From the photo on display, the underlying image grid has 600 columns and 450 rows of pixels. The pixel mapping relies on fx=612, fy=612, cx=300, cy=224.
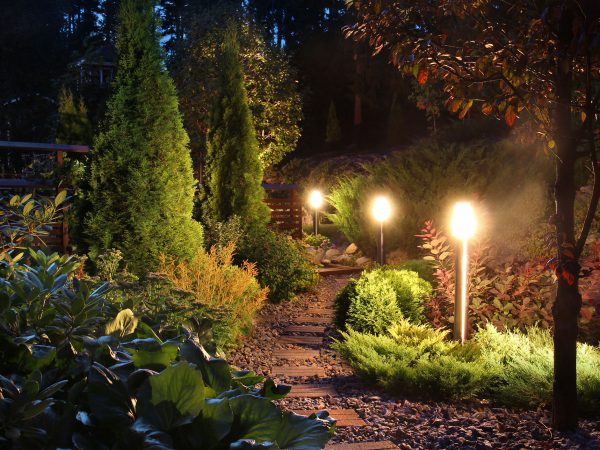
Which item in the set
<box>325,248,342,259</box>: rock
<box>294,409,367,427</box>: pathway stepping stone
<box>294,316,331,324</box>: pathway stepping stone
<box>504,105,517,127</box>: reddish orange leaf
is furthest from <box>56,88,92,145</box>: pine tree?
<box>504,105,517,127</box>: reddish orange leaf

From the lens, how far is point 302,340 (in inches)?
241

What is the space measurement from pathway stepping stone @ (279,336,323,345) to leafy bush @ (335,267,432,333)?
1.12ft

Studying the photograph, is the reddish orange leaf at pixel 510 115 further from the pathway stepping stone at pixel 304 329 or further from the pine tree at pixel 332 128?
the pine tree at pixel 332 128

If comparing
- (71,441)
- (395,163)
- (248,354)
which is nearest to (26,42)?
(395,163)

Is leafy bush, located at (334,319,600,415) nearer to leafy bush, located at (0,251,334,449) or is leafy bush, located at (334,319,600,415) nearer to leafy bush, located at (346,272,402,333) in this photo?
leafy bush, located at (346,272,402,333)

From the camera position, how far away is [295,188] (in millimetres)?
14320

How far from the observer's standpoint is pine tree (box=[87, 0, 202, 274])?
6.77 m

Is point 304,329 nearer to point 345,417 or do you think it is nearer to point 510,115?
point 345,417

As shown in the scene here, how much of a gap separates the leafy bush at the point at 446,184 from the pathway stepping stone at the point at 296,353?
5.10m

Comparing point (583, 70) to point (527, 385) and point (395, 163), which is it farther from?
point (395, 163)

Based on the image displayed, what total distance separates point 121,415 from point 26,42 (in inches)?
1039

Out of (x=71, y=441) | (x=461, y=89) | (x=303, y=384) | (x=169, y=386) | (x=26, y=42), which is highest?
(x=26, y=42)

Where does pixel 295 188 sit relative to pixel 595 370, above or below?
above

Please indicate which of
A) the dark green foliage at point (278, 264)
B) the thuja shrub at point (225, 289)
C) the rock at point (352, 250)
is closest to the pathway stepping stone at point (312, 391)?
the thuja shrub at point (225, 289)
